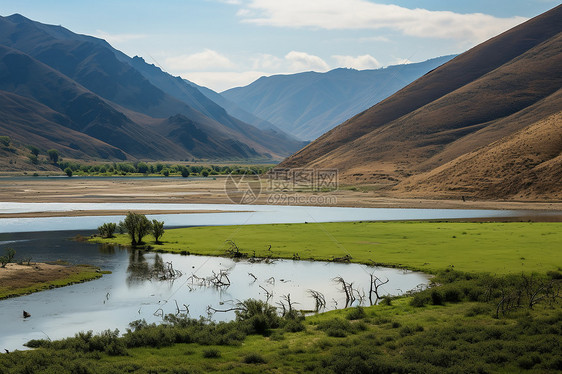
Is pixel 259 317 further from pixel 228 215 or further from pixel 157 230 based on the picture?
pixel 228 215

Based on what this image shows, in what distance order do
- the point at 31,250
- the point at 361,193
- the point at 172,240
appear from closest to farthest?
the point at 31,250
the point at 172,240
the point at 361,193

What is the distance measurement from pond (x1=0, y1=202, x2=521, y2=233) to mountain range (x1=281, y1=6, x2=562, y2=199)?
62.9 feet

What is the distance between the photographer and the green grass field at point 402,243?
112 feet

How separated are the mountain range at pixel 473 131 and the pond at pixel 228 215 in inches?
754

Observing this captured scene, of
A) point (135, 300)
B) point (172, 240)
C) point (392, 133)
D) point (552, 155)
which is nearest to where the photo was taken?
point (135, 300)

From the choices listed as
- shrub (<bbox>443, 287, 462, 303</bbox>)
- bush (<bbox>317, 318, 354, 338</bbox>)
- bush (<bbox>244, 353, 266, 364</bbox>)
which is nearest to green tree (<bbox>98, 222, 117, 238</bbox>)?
bush (<bbox>317, 318, 354, 338</bbox>)

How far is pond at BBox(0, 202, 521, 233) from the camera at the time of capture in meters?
58.3

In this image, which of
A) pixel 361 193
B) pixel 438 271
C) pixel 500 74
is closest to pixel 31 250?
pixel 438 271

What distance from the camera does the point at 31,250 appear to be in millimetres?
41344

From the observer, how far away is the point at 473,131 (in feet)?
436

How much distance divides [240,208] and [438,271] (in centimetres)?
4834

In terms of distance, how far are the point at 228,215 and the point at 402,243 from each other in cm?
3012

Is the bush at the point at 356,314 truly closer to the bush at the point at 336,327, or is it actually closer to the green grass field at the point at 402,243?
the bush at the point at 336,327

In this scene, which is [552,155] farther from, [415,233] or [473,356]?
[473,356]
